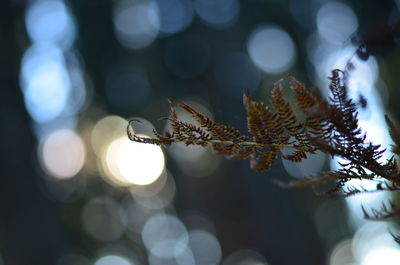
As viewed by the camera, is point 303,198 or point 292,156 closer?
point 292,156

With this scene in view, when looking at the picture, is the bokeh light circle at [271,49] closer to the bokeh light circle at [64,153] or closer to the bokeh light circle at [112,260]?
the bokeh light circle at [64,153]

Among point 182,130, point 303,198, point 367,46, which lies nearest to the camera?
point 182,130

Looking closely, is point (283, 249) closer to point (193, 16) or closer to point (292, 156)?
Result: point (292, 156)

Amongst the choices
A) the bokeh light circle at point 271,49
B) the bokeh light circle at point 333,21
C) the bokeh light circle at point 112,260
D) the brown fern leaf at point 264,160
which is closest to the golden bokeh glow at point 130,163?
the bokeh light circle at point 112,260

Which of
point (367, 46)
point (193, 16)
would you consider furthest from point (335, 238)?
point (367, 46)

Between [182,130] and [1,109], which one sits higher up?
[182,130]

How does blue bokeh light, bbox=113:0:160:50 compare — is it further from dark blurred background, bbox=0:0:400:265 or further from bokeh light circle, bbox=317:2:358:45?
bokeh light circle, bbox=317:2:358:45

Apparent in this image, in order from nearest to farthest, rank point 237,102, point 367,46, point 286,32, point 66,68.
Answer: point 367,46, point 237,102, point 286,32, point 66,68
